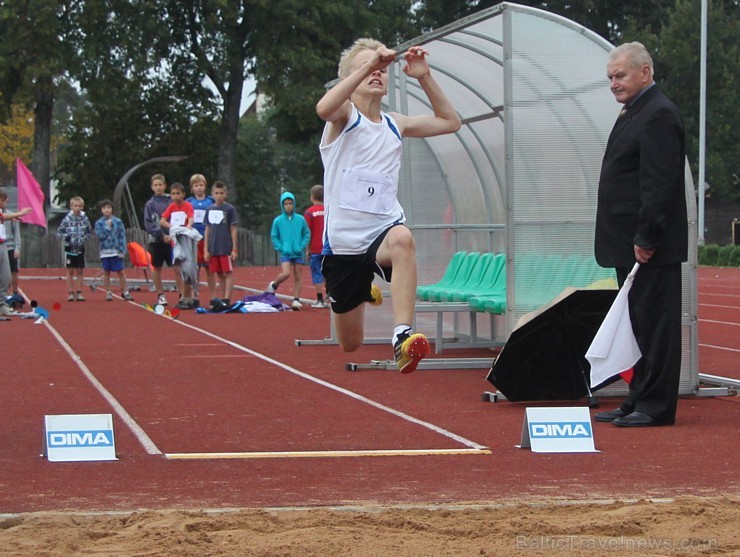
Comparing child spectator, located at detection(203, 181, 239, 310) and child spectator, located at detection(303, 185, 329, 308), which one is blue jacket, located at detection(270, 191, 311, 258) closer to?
child spectator, located at detection(303, 185, 329, 308)

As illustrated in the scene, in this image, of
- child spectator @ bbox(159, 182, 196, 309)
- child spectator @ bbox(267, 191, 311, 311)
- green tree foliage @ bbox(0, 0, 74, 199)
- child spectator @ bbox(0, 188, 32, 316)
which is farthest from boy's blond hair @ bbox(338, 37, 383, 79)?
green tree foliage @ bbox(0, 0, 74, 199)

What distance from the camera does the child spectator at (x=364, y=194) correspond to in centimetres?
619

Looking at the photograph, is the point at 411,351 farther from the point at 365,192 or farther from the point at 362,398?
the point at 362,398

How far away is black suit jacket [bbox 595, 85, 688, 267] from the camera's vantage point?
7.45 m

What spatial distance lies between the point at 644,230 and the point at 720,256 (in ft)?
99.1

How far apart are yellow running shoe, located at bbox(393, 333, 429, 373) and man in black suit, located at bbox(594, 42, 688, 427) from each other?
6.85 ft

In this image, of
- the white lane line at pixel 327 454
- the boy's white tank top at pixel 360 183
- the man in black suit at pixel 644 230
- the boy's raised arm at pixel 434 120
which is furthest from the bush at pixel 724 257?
the boy's white tank top at pixel 360 183

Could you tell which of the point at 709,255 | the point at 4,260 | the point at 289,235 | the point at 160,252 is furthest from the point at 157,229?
the point at 709,255

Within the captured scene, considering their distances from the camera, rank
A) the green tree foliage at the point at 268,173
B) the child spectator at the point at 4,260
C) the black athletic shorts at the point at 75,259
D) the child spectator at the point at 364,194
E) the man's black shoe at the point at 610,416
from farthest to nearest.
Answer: the green tree foliage at the point at 268,173, the black athletic shorts at the point at 75,259, the child spectator at the point at 4,260, the man's black shoe at the point at 610,416, the child spectator at the point at 364,194

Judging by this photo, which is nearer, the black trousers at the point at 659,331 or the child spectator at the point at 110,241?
the black trousers at the point at 659,331

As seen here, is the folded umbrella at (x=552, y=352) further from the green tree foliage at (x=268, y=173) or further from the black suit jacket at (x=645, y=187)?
the green tree foliage at (x=268, y=173)

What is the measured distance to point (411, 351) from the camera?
599 cm

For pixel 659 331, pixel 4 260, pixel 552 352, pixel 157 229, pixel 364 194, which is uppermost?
pixel 364 194

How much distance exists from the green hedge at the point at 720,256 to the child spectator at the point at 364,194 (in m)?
30.8
